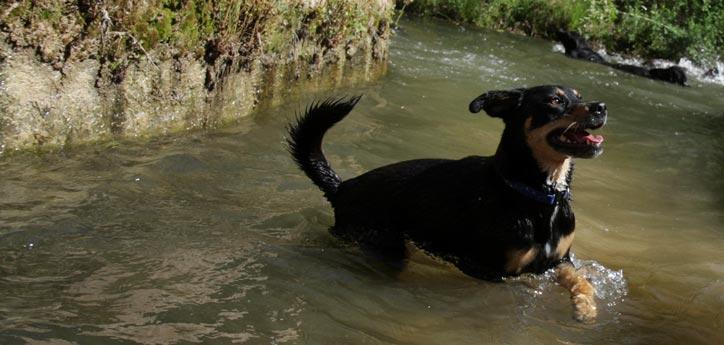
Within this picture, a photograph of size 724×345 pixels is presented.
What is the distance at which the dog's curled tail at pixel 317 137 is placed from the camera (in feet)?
14.9

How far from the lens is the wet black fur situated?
4.11 m

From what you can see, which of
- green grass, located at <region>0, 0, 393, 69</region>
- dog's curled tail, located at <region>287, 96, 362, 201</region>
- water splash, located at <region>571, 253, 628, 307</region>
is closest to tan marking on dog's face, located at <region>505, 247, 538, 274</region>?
water splash, located at <region>571, 253, 628, 307</region>

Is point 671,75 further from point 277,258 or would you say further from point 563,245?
point 277,258

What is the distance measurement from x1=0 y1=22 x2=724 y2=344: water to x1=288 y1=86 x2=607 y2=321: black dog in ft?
0.54

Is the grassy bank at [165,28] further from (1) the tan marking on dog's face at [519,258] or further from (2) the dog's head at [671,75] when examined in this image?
(2) the dog's head at [671,75]

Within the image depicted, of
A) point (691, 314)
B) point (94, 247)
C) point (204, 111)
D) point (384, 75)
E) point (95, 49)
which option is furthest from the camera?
point (384, 75)

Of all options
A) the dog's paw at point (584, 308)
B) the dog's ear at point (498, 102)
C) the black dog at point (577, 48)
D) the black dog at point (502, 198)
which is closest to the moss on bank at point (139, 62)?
the black dog at point (502, 198)

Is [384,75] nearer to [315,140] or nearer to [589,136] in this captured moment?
[315,140]

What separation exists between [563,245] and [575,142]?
24.0 inches

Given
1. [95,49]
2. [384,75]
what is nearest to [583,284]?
[95,49]

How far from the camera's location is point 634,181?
7.18m

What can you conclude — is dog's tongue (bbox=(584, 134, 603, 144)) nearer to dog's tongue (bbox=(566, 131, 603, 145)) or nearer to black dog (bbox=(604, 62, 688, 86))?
dog's tongue (bbox=(566, 131, 603, 145))

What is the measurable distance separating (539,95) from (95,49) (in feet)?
10.4

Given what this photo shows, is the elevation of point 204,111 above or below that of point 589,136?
below
